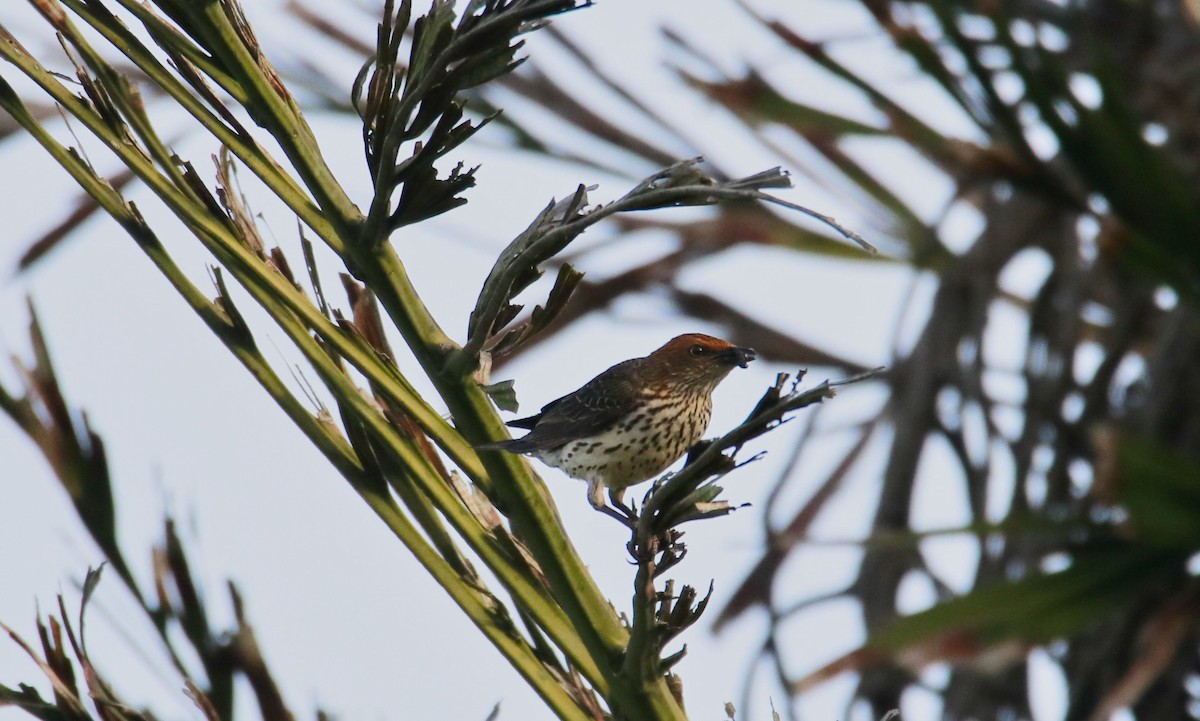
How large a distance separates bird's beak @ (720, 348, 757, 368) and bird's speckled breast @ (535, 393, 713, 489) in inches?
7.3

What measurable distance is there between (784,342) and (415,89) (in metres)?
3.77

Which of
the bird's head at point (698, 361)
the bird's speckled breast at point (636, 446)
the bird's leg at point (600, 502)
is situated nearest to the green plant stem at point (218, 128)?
the bird's leg at point (600, 502)

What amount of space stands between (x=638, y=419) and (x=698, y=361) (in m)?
0.28

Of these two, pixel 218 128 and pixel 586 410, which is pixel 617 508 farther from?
pixel 218 128

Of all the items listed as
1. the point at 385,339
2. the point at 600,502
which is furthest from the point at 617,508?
the point at 385,339

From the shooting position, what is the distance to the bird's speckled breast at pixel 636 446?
4.34 meters

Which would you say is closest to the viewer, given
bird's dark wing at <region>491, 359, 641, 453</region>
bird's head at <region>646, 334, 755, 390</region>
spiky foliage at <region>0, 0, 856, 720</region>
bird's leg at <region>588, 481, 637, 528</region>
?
spiky foliage at <region>0, 0, 856, 720</region>

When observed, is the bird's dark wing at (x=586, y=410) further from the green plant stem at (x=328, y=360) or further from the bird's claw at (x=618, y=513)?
the green plant stem at (x=328, y=360)

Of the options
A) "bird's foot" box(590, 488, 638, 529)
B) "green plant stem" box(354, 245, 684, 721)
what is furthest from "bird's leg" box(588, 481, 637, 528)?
"green plant stem" box(354, 245, 684, 721)

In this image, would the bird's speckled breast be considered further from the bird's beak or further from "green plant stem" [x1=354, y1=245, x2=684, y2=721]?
"green plant stem" [x1=354, y1=245, x2=684, y2=721]

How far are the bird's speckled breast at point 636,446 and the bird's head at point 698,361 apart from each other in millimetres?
112

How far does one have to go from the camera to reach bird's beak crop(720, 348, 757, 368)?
437 centimetres

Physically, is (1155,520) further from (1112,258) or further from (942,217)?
(942,217)

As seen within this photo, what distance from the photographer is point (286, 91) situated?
231 centimetres
